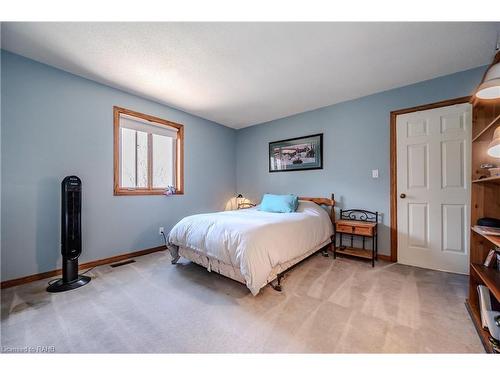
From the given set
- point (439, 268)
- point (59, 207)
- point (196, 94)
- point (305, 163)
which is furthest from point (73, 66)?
point (439, 268)

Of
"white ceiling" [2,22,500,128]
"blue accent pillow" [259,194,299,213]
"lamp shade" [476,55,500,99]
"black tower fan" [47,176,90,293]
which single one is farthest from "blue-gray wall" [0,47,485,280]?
"lamp shade" [476,55,500,99]

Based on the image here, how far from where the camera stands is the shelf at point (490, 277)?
1.20 meters

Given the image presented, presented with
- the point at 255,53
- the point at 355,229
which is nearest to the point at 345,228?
the point at 355,229

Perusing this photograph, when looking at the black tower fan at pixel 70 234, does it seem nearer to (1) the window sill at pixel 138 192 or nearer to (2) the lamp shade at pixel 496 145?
(1) the window sill at pixel 138 192

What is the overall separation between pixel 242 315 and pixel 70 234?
77.3 inches

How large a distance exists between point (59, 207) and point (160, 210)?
4.04 ft

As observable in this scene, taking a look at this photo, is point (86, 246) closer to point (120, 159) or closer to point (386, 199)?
point (120, 159)

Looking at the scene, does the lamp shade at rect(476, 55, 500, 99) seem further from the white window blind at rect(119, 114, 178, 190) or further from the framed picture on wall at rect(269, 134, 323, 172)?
the white window blind at rect(119, 114, 178, 190)

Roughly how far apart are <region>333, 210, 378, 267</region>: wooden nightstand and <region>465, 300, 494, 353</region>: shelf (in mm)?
993

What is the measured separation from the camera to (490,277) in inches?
53.7

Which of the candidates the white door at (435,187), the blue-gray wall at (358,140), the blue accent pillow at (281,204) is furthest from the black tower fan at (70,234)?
the white door at (435,187)

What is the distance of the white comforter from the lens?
5.78 feet

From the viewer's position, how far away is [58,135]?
230cm

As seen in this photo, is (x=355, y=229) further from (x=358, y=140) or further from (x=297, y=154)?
(x=297, y=154)
